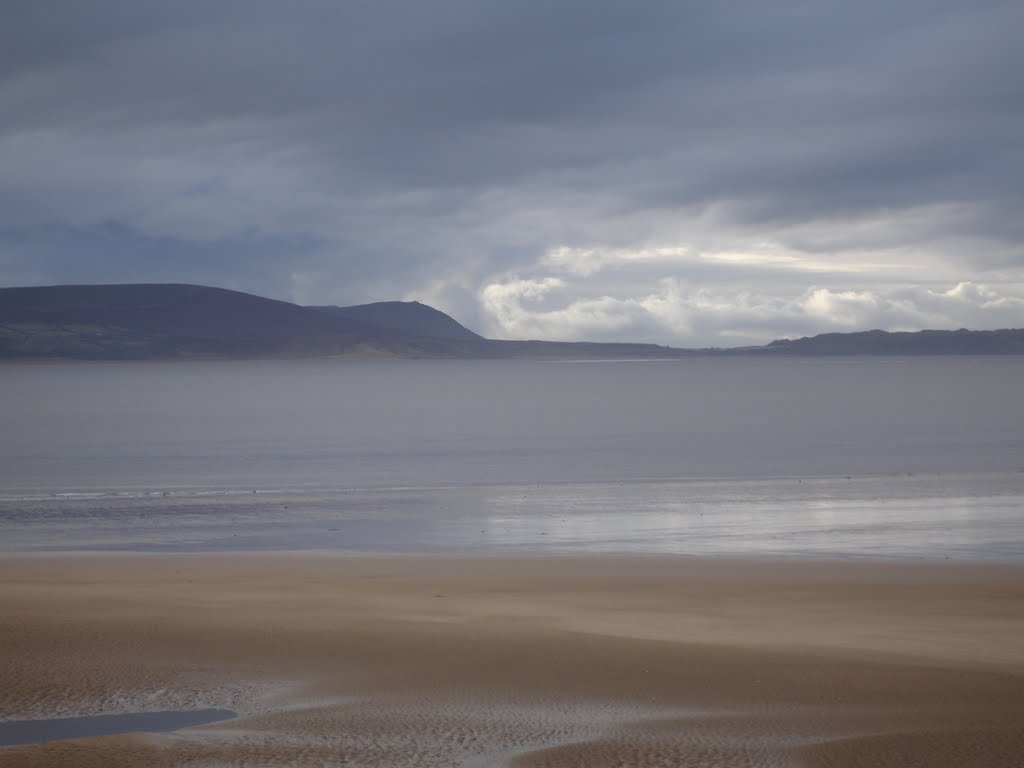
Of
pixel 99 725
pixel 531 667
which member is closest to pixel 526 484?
pixel 531 667

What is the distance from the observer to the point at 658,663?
39.3 ft

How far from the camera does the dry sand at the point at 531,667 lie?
362 inches

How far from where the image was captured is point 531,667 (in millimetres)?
11891

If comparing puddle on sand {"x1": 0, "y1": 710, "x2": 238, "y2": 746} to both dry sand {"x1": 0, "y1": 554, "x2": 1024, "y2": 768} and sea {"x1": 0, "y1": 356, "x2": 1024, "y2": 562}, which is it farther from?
sea {"x1": 0, "y1": 356, "x2": 1024, "y2": 562}

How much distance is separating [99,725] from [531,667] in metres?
4.42

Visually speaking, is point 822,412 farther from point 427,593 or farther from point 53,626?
point 53,626

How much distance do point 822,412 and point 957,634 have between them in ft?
226

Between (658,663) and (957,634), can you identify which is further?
(957,634)

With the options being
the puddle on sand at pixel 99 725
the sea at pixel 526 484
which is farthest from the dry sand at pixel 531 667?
the sea at pixel 526 484

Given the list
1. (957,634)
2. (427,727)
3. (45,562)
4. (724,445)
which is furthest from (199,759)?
(724,445)

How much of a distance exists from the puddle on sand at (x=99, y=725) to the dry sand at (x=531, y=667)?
0.71 ft

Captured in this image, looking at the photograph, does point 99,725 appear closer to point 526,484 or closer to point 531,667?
point 531,667

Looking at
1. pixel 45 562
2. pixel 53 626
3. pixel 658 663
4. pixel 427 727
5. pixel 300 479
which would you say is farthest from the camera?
pixel 300 479

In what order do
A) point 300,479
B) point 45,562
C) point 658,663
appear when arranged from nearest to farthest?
point 658,663 → point 45,562 → point 300,479
